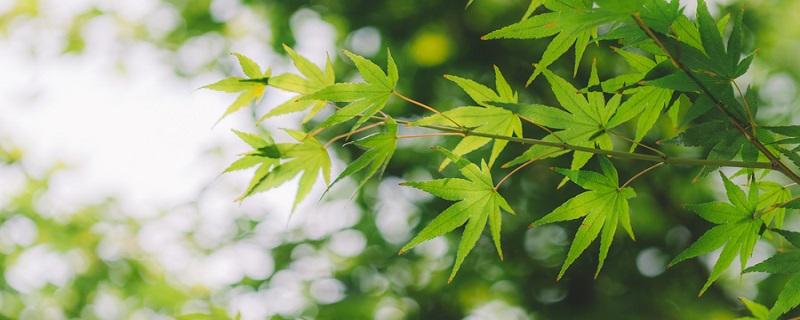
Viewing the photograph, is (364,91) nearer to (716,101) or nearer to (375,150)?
(375,150)

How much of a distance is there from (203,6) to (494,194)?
221 cm

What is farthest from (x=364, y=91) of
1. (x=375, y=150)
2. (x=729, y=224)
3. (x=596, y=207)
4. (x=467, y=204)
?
(x=729, y=224)

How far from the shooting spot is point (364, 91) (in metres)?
0.66

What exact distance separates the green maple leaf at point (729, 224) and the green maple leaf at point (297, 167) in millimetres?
434

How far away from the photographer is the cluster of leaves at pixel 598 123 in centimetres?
52

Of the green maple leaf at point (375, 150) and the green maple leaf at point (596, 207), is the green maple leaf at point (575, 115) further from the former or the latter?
the green maple leaf at point (375, 150)

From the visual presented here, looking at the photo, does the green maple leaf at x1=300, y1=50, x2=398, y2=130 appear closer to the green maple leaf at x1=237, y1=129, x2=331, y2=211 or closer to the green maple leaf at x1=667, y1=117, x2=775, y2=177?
the green maple leaf at x1=237, y1=129, x2=331, y2=211

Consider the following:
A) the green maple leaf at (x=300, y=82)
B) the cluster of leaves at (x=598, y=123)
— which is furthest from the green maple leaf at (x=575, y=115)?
the green maple leaf at (x=300, y=82)

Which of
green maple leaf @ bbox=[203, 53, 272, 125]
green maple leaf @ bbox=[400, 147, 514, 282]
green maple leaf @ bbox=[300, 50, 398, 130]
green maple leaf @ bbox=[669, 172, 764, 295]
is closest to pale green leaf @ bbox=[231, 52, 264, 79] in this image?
green maple leaf @ bbox=[203, 53, 272, 125]

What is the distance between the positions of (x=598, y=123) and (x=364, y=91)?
25 cm

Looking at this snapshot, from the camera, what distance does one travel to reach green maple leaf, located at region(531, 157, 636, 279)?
0.63 m

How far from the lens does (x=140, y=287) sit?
249cm

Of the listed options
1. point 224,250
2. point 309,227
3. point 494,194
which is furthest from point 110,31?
point 494,194

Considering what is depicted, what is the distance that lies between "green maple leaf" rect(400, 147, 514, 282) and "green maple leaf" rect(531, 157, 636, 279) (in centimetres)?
6
